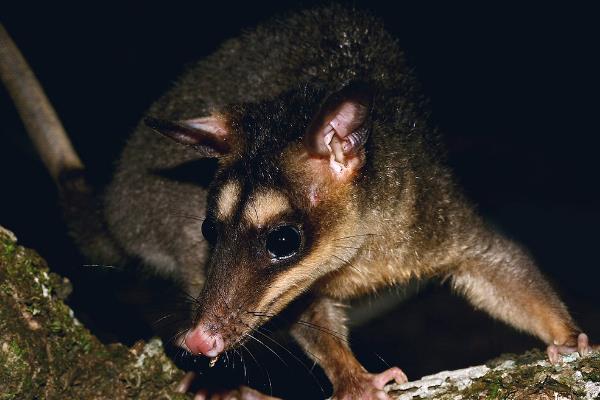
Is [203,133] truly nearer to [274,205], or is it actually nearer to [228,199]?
[228,199]

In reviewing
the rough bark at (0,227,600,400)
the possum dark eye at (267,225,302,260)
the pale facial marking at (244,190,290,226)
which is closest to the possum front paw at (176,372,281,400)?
the rough bark at (0,227,600,400)

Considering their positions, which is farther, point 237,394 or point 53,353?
point 237,394

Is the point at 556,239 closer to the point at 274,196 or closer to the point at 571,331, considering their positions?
the point at 571,331

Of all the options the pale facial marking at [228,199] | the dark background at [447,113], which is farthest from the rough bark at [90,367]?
the dark background at [447,113]

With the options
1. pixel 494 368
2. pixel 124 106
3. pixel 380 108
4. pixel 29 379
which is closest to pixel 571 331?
pixel 494 368

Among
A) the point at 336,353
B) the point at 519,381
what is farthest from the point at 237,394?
the point at 519,381
